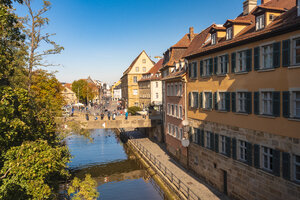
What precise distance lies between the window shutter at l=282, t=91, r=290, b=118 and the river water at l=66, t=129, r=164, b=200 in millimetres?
12347

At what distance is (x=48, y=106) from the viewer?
51.8 ft

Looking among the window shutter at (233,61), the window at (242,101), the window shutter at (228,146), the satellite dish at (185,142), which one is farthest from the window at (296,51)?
the satellite dish at (185,142)

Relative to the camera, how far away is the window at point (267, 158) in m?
13.9

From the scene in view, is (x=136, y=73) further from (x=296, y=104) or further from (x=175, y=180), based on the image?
(x=296, y=104)

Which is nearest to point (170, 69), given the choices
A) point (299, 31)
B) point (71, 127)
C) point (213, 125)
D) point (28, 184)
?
point (213, 125)

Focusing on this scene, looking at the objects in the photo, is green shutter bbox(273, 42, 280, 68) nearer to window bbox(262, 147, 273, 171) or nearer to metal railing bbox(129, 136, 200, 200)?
window bbox(262, 147, 273, 171)

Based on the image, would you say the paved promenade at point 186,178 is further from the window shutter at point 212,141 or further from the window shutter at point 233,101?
the window shutter at point 233,101

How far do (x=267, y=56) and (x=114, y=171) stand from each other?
2121cm

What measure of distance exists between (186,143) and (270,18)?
13084 millimetres

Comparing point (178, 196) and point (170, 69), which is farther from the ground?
point (170, 69)

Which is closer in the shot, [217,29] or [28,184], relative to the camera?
[28,184]

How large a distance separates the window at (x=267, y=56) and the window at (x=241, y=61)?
1640 mm

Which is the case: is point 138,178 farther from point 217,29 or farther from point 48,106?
point 217,29

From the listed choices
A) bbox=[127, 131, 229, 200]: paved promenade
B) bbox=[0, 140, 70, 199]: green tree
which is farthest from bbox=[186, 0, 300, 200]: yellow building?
bbox=[0, 140, 70, 199]: green tree
